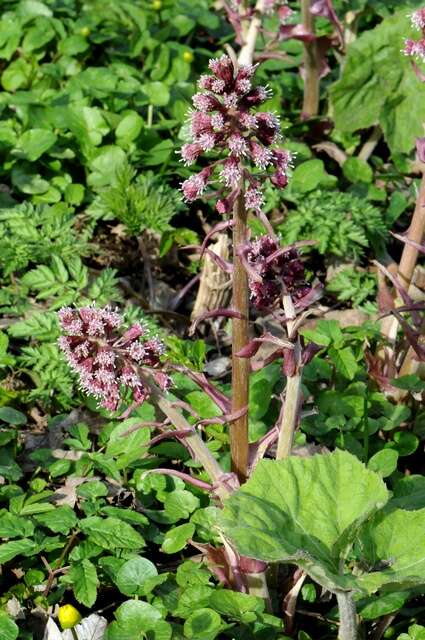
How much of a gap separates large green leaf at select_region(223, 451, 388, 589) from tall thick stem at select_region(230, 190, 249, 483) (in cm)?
30

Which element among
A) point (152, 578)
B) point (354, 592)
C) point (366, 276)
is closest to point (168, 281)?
point (366, 276)

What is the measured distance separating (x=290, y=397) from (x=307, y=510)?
327 millimetres

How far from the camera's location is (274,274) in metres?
2.55

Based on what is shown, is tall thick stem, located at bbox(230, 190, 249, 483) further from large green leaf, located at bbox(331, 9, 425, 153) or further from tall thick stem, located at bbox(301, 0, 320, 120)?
tall thick stem, located at bbox(301, 0, 320, 120)

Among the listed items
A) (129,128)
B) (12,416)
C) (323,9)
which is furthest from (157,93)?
(12,416)

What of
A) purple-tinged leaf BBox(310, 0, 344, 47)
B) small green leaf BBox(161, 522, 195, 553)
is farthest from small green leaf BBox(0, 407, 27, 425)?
purple-tinged leaf BBox(310, 0, 344, 47)

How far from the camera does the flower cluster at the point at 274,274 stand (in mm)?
2504

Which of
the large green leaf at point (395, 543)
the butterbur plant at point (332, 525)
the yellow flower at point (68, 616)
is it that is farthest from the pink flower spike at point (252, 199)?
the yellow flower at point (68, 616)

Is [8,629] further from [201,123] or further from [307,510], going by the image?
[201,123]

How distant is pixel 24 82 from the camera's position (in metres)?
5.00

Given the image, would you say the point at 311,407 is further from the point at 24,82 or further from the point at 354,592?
A: the point at 24,82

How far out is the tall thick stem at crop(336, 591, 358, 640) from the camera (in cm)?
226

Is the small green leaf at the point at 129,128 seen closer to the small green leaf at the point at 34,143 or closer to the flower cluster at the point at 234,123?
the small green leaf at the point at 34,143

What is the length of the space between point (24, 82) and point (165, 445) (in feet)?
8.69
